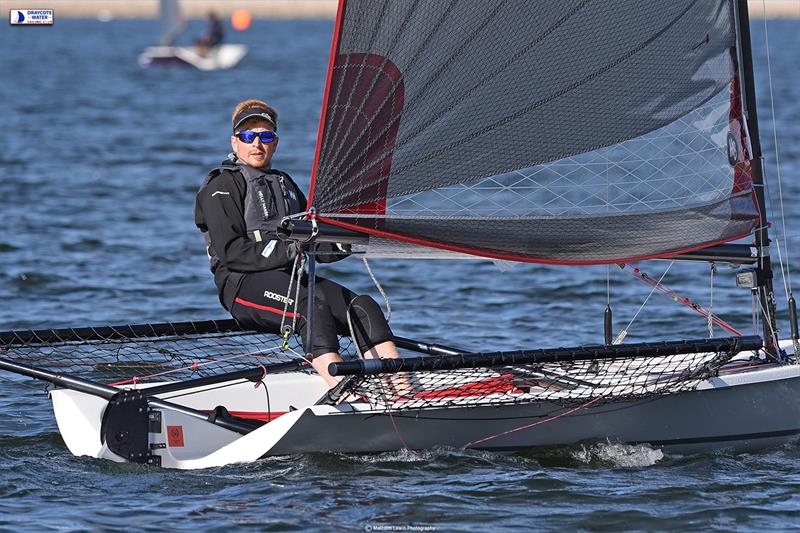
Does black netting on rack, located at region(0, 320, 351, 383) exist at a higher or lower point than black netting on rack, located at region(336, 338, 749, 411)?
higher

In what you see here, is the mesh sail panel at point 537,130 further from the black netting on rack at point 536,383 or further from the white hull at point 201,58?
the white hull at point 201,58

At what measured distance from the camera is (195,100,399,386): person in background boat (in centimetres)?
607

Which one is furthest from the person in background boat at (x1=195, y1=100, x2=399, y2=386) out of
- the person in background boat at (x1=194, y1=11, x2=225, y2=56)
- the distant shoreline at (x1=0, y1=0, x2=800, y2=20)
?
the distant shoreline at (x1=0, y1=0, x2=800, y2=20)

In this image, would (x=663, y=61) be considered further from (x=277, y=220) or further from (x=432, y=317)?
(x=432, y=317)

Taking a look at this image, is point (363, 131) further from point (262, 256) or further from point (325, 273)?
point (325, 273)

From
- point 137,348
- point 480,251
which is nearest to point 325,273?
point 137,348

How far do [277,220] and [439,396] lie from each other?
1.04 meters

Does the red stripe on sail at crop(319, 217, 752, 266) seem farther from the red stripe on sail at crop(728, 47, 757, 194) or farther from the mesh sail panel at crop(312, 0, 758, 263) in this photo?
the red stripe on sail at crop(728, 47, 757, 194)

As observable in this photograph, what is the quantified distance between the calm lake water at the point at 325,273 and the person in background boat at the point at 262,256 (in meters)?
0.60

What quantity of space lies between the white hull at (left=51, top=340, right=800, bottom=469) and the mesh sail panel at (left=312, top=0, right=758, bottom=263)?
652 mm

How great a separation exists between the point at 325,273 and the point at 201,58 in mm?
34222

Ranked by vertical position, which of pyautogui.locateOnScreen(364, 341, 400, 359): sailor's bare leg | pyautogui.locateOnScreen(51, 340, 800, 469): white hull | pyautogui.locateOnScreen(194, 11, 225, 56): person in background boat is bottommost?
pyautogui.locateOnScreen(51, 340, 800, 469): white hull

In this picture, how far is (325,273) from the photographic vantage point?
446 inches

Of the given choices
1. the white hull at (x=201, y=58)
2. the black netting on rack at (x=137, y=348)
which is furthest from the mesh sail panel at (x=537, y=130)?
the white hull at (x=201, y=58)
